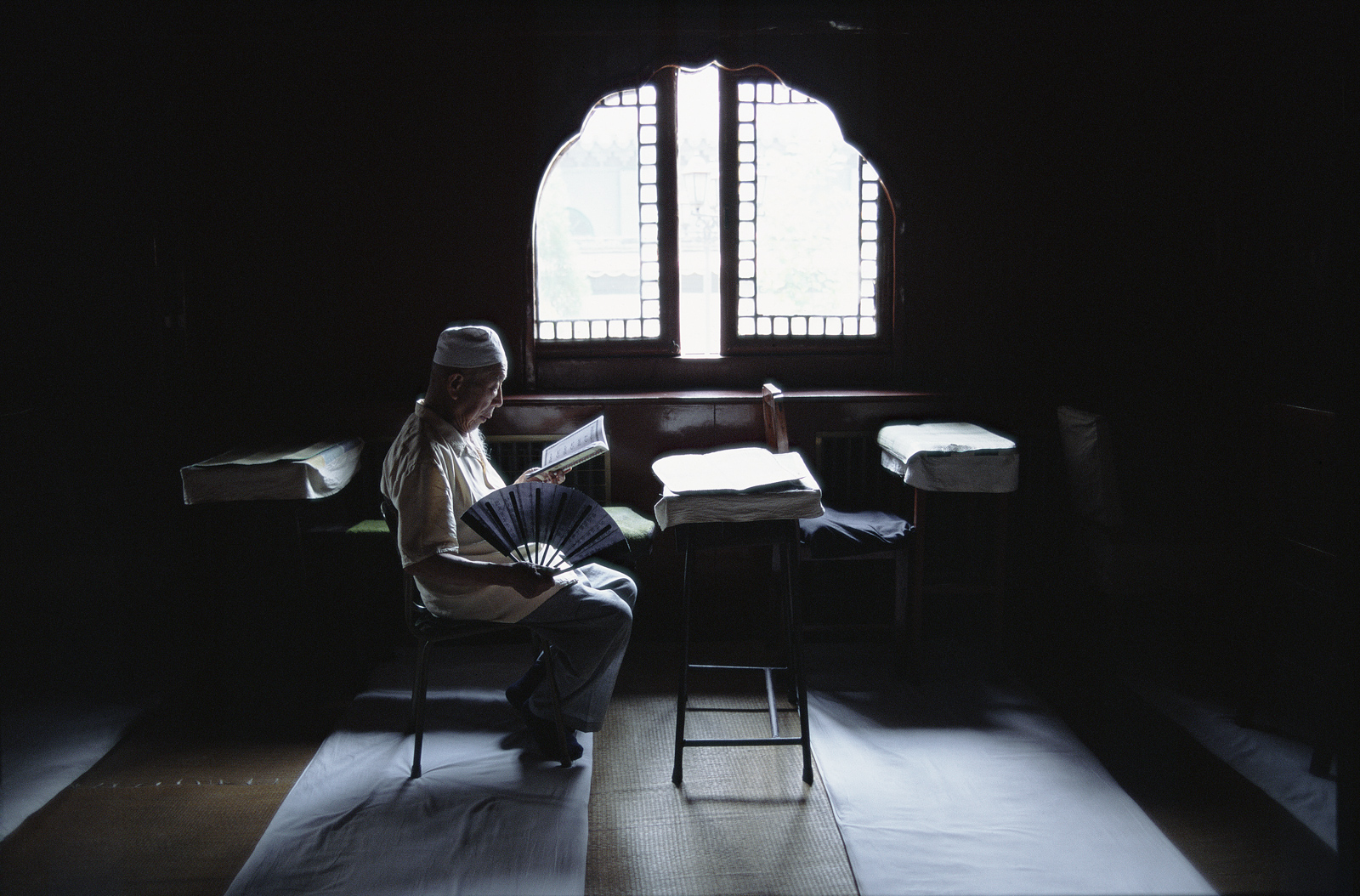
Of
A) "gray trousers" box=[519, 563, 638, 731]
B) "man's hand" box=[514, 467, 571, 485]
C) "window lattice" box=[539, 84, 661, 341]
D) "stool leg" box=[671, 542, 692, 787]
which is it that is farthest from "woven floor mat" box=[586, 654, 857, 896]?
"window lattice" box=[539, 84, 661, 341]

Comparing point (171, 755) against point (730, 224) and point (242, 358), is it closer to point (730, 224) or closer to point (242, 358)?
point (242, 358)

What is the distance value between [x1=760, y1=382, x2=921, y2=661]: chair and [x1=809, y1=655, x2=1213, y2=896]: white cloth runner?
0.28m

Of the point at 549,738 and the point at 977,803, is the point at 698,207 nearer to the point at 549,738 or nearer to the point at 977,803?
the point at 549,738

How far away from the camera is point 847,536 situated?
3.24 metres

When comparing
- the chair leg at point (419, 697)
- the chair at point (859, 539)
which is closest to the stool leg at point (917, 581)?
the chair at point (859, 539)

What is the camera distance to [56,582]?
13.0 ft

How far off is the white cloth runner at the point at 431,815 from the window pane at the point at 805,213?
2.18m

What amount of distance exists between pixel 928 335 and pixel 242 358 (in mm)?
3055

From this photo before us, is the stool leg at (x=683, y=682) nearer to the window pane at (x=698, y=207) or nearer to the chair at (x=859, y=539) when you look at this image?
the chair at (x=859, y=539)

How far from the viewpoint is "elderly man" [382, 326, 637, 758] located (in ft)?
8.33

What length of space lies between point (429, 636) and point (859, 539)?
59.8 inches

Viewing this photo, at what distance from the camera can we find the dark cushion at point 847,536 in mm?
3236

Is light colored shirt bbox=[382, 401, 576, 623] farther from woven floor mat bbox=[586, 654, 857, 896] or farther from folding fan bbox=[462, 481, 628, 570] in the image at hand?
woven floor mat bbox=[586, 654, 857, 896]

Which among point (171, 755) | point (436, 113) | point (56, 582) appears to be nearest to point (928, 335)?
point (436, 113)
